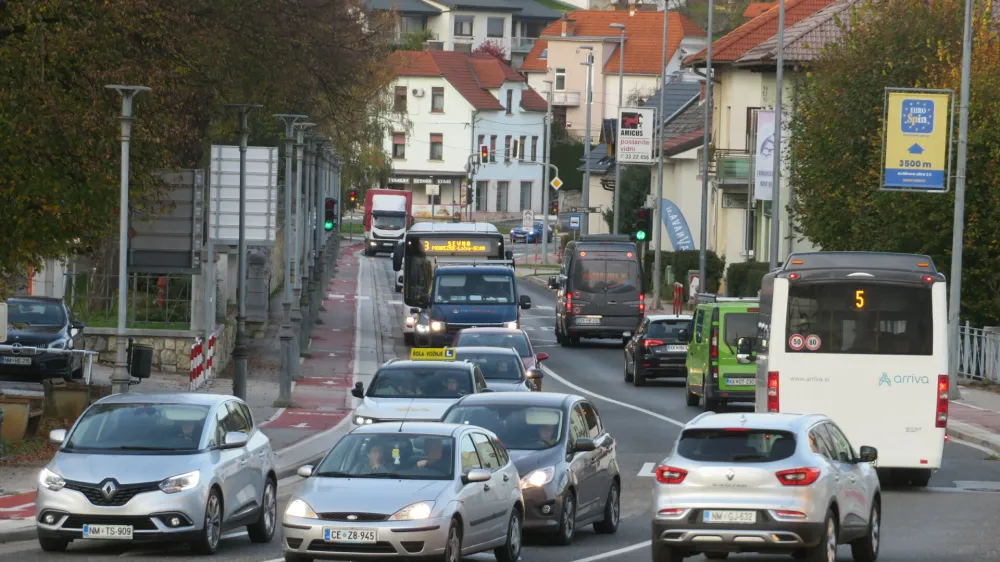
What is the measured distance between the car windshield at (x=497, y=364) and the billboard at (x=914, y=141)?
10.3 metres

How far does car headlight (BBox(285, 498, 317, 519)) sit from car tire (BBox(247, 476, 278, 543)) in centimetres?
291

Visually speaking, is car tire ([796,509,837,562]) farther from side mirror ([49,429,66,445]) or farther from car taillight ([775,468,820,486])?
side mirror ([49,429,66,445])

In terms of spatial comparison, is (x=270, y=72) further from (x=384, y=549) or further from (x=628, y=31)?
(x=628, y=31)

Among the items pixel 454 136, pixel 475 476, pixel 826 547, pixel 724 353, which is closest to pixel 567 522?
pixel 475 476

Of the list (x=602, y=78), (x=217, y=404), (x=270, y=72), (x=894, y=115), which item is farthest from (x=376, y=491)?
(x=602, y=78)

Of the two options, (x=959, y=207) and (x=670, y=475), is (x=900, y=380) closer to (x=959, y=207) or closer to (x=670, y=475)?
(x=670, y=475)

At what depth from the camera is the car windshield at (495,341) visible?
31.0 metres

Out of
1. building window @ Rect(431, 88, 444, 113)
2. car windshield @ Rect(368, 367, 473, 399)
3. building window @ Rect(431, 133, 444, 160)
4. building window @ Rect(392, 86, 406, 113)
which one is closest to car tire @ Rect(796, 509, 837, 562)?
car windshield @ Rect(368, 367, 473, 399)

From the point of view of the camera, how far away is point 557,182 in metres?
84.0

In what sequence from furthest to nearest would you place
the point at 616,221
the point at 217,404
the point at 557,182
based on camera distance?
the point at 557,182
the point at 616,221
the point at 217,404

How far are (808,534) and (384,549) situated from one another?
3404 millimetres

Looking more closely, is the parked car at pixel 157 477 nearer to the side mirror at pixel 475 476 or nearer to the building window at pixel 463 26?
the side mirror at pixel 475 476

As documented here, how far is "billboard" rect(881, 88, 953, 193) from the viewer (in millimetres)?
32250

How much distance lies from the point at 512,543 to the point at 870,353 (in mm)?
7619
